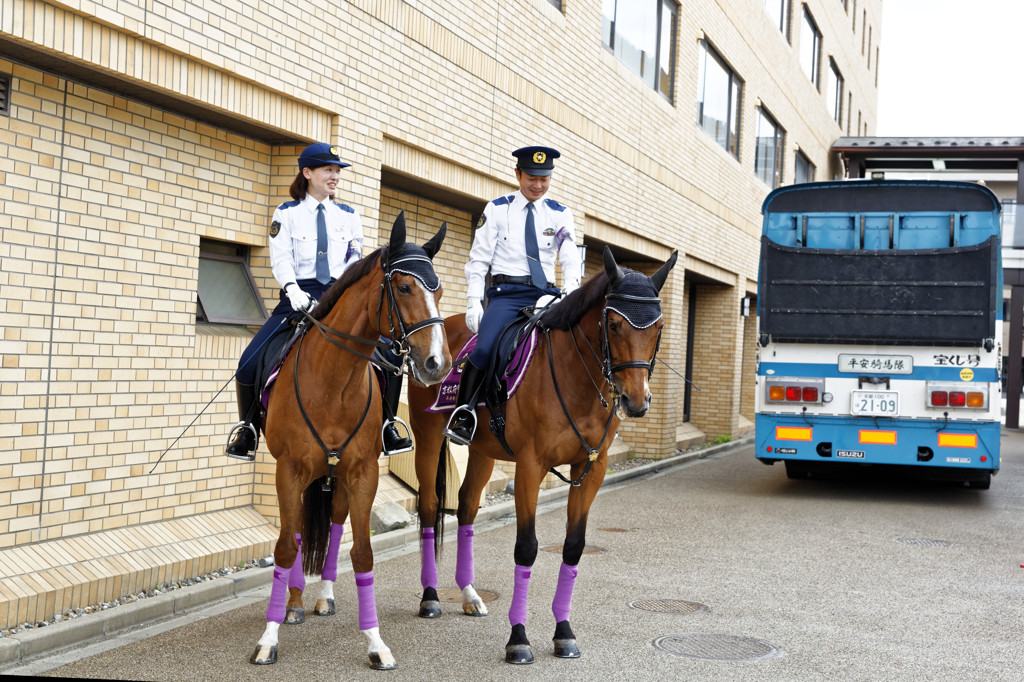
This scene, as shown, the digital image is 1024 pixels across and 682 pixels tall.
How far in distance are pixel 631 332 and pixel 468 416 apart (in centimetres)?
138

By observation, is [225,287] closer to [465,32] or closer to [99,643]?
[99,643]

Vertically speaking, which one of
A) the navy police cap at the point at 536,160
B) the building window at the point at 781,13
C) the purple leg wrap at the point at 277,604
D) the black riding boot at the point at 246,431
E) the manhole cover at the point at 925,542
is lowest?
the manhole cover at the point at 925,542

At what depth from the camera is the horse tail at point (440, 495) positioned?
21.9 ft

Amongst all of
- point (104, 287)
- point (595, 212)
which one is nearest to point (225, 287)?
point (104, 287)

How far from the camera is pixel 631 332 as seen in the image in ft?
16.9

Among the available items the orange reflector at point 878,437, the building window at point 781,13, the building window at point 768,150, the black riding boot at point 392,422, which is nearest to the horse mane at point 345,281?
the black riding boot at point 392,422

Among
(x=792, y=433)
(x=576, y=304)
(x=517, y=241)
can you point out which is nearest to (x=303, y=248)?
(x=517, y=241)

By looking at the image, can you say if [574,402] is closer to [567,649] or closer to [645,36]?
[567,649]

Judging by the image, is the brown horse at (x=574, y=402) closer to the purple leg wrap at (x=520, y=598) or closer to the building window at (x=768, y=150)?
the purple leg wrap at (x=520, y=598)

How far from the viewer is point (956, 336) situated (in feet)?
37.2

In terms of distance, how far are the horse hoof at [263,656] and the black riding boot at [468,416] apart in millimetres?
1615

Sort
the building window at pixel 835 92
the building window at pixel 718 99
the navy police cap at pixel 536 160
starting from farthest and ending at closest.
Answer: the building window at pixel 835 92 < the building window at pixel 718 99 < the navy police cap at pixel 536 160

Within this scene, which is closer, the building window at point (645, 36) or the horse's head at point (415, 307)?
the horse's head at point (415, 307)

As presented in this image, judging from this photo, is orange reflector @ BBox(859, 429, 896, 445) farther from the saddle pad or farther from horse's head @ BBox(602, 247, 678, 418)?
horse's head @ BBox(602, 247, 678, 418)
